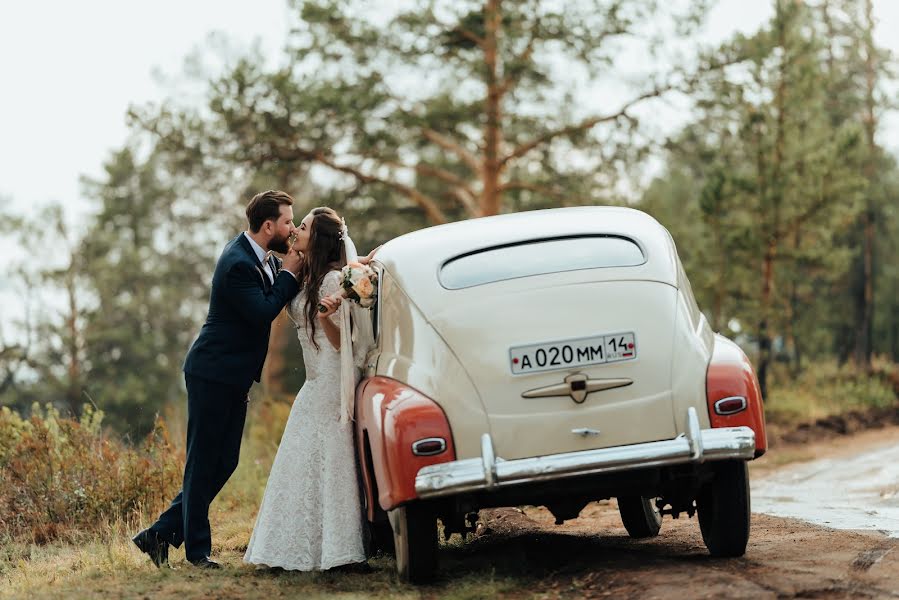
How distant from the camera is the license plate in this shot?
19.7 ft

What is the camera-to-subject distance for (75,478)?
33.2 feet

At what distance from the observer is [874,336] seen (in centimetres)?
3984

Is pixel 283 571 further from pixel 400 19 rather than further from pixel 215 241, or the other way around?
pixel 215 241

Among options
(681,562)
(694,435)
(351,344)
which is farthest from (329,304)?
(681,562)

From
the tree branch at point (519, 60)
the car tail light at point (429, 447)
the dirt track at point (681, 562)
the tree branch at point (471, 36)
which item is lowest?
the dirt track at point (681, 562)

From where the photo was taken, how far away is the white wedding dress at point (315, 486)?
23.1 feet

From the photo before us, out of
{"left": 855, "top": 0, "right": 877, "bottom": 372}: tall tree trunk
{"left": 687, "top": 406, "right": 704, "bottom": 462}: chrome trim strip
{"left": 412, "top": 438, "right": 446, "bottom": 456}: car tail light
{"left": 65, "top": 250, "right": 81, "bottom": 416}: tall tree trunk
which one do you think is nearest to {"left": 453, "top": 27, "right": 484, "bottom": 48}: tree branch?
{"left": 855, "top": 0, "right": 877, "bottom": 372}: tall tree trunk

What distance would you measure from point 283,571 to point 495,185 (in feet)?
60.1

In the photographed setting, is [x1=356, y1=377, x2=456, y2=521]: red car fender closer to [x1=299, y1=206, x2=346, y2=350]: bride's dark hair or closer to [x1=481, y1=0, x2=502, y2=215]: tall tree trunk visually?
[x1=299, y1=206, x2=346, y2=350]: bride's dark hair

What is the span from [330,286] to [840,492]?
6.52 m

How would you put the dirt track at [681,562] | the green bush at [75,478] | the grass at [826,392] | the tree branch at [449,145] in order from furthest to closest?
the tree branch at [449,145], the grass at [826,392], the green bush at [75,478], the dirt track at [681,562]

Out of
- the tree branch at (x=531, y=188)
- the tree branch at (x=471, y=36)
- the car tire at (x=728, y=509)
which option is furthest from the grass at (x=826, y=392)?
the car tire at (x=728, y=509)

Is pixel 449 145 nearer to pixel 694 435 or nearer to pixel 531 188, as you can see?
pixel 531 188

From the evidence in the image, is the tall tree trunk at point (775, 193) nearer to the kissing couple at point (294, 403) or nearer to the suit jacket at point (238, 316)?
the kissing couple at point (294, 403)
